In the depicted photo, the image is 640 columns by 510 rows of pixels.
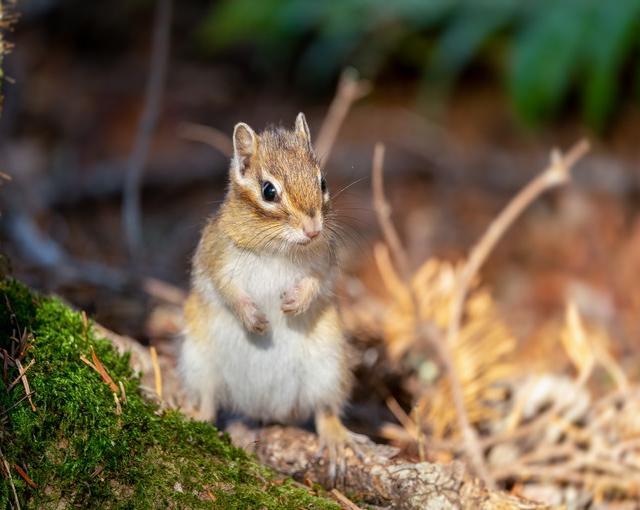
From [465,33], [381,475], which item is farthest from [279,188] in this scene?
[465,33]

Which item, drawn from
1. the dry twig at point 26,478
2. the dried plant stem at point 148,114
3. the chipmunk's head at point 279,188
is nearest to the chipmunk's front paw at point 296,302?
the chipmunk's head at point 279,188

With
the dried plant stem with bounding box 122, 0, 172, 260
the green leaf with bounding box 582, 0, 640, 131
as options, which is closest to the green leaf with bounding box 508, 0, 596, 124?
the green leaf with bounding box 582, 0, 640, 131

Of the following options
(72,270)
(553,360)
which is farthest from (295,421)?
(553,360)

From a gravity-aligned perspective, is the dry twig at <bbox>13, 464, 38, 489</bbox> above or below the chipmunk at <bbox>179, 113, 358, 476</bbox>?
below

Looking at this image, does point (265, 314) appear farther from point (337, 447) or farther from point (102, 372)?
point (102, 372)

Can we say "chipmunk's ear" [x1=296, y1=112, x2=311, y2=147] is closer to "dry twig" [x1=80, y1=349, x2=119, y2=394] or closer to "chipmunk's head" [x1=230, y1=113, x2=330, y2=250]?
"chipmunk's head" [x1=230, y1=113, x2=330, y2=250]

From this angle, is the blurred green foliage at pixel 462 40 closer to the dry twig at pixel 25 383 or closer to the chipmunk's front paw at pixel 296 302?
the chipmunk's front paw at pixel 296 302
